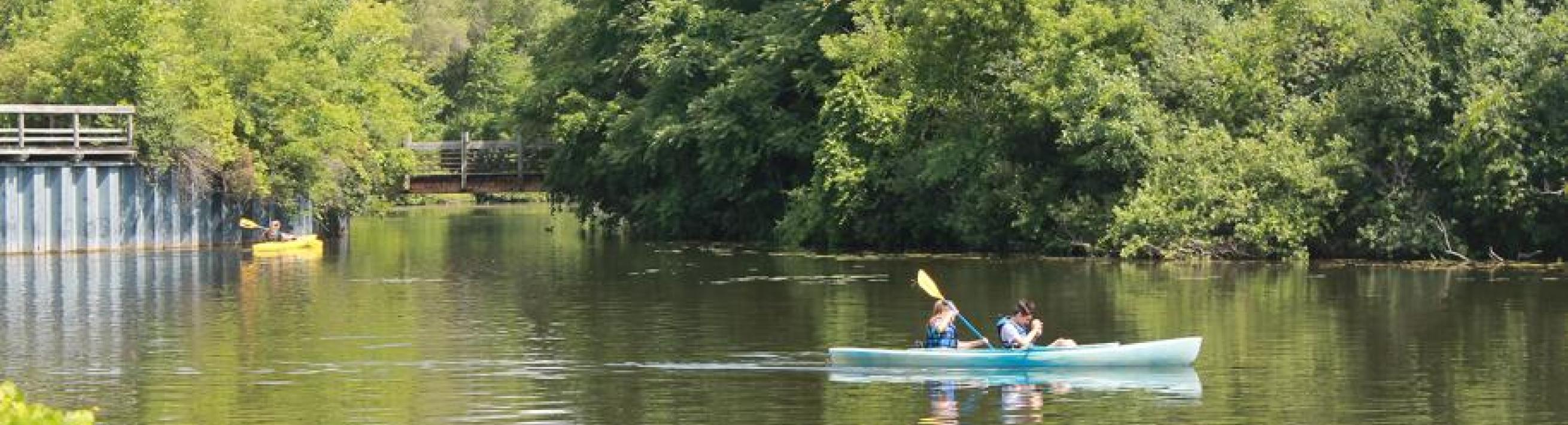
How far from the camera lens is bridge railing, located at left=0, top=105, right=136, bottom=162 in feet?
229

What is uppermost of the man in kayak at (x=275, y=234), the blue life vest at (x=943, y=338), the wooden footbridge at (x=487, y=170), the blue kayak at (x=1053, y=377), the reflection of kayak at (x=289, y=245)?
the wooden footbridge at (x=487, y=170)

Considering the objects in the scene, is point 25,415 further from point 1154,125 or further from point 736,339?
point 1154,125

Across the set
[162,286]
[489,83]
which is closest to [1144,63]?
[162,286]

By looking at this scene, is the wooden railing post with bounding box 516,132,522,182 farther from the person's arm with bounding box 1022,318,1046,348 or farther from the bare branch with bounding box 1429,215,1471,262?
the person's arm with bounding box 1022,318,1046,348

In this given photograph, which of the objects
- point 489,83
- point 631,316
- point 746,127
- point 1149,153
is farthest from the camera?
point 489,83

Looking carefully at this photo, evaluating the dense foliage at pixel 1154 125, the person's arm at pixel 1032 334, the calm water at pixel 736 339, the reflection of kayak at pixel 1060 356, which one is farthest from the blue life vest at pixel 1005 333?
the dense foliage at pixel 1154 125

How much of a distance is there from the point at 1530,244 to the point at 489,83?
77.8 metres

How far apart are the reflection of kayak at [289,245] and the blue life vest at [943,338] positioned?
3781cm

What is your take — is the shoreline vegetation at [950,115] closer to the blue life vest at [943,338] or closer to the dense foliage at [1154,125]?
the dense foliage at [1154,125]

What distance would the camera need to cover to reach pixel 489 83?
128 m

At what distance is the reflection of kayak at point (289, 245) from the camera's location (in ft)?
232

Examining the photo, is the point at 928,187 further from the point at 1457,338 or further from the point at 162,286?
the point at 1457,338

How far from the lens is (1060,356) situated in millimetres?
35500

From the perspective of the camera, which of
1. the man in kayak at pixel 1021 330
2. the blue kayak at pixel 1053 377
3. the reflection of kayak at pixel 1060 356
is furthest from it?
the man in kayak at pixel 1021 330
